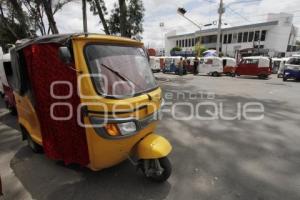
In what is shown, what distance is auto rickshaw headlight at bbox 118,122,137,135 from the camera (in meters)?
2.56

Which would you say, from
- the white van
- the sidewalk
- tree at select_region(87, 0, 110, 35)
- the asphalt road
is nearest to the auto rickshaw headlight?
the asphalt road

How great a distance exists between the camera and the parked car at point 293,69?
16.5m

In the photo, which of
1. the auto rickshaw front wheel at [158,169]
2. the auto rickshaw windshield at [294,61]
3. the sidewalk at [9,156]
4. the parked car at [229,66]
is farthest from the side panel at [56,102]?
the parked car at [229,66]

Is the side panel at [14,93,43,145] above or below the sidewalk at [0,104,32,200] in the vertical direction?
above

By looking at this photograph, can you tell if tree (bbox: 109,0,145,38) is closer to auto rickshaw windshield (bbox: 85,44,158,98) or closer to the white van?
the white van

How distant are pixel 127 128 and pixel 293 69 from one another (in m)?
18.9

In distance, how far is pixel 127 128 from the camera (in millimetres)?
2604

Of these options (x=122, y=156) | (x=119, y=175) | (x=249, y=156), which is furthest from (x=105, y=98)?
(x=249, y=156)

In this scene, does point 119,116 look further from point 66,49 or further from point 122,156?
point 66,49

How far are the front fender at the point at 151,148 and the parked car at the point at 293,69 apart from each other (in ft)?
60.2

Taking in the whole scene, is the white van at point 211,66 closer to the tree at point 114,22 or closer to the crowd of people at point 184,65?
the crowd of people at point 184,65

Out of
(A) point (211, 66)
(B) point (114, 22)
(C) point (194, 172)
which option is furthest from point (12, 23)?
(C) point (194, 172)

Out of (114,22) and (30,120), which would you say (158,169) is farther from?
(114,22)

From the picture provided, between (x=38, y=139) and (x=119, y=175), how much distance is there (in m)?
1.62
